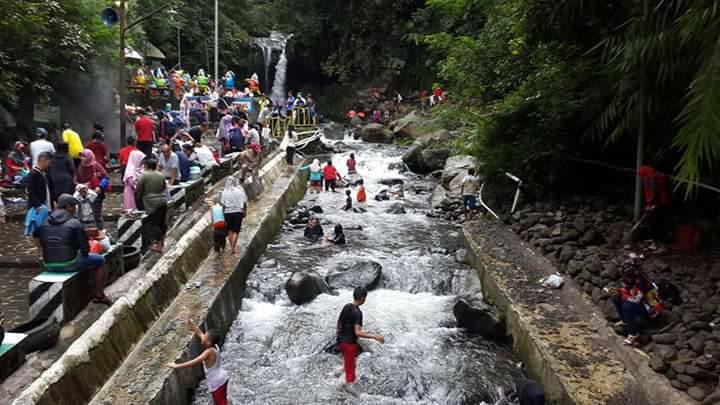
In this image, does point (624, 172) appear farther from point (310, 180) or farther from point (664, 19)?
point (310, 180)

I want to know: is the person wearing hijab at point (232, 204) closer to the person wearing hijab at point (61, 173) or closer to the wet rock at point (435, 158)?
the person wearing hijab at point (61, 173)

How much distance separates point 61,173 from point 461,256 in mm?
8261

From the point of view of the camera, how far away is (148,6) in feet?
111

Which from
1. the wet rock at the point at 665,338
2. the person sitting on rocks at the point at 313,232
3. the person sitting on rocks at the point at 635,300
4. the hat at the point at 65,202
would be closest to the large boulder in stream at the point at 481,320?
the person sitting on rocks at the point at 635,300

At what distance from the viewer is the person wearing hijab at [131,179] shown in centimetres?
964

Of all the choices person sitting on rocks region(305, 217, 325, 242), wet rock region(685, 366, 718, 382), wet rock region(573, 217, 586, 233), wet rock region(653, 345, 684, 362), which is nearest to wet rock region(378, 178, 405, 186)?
person sitting on rocks region(305, 217, 325, 242)

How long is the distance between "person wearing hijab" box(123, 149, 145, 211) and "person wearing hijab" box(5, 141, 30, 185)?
4779mm

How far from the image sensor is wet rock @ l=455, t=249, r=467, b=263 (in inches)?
499

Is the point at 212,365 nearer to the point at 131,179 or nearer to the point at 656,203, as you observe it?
the point at 131,179

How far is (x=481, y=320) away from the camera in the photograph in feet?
29.9

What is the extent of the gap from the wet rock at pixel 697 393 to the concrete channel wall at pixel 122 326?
19.0 ft

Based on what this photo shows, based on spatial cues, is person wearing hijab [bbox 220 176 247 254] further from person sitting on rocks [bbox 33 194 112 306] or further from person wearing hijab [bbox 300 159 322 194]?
person wearing hijab [bbox 300 159 322 194]

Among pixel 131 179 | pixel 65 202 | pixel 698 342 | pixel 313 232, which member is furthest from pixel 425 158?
pixel 65 202

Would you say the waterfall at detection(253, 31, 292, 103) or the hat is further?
the waterfall at detection(253, 31, 292, 103)
